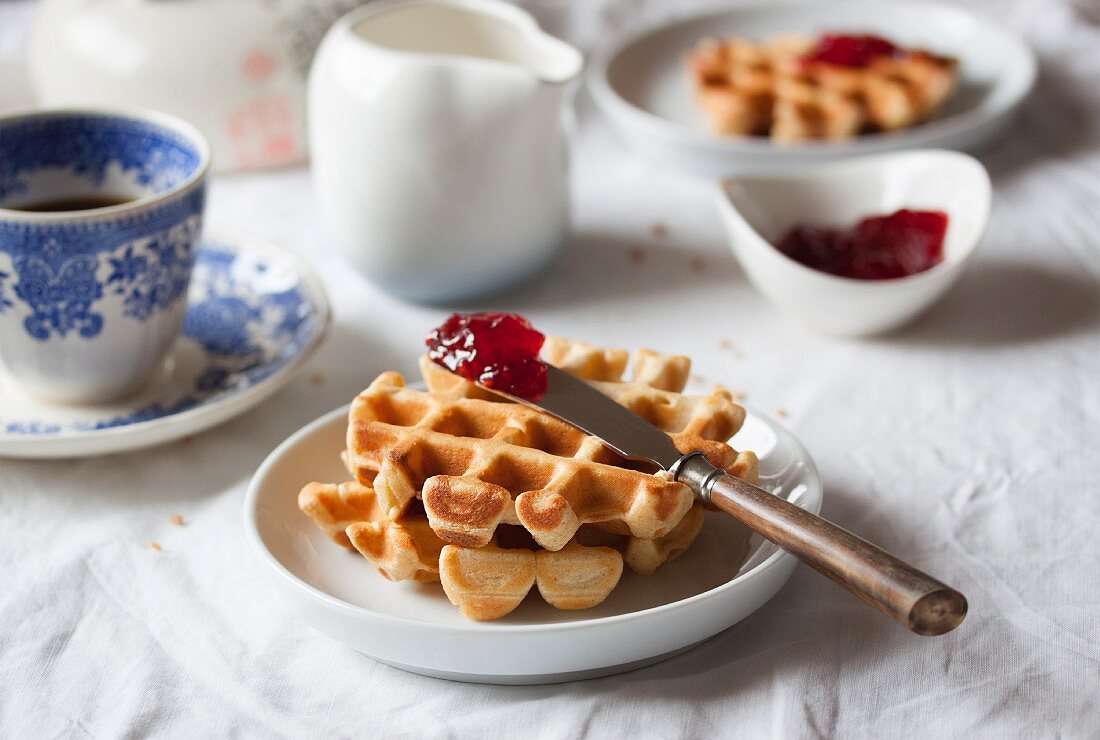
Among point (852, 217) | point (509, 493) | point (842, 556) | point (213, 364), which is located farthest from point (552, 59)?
point (842, 556)

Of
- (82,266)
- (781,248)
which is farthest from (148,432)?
(781,248)

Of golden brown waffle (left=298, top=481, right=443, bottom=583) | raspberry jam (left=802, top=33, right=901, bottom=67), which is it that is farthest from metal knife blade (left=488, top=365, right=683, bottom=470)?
raspberry jam (left=802, top=33, right=901, bottom=67)

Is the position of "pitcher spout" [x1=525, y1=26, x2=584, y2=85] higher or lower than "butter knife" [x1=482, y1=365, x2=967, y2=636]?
higher

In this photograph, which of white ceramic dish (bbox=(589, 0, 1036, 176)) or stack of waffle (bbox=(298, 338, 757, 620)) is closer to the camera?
stack of waffle (bbox=(298, 338, 757, 620))

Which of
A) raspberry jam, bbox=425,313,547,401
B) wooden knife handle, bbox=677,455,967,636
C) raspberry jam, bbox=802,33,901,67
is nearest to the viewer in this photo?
wooden knife handle, bbox=677,455,967,636

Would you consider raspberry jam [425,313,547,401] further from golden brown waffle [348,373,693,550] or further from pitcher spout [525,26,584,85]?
pitcher spout [525,26,584,85]

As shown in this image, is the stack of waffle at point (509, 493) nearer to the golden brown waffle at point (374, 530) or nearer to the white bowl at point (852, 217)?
the golden brown waffle at point (374, 530)

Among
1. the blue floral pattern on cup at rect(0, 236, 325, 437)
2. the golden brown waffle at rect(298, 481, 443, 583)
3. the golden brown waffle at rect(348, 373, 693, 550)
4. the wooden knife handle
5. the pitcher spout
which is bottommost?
the blue floral pattern on cup at rect(0, 236, 325, 437)

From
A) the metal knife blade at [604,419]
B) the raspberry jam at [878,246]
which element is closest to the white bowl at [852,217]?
the raspberry jam at [878,246]

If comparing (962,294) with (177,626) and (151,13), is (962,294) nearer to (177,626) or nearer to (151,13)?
(177,626)
